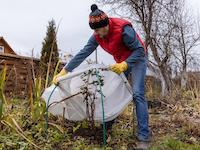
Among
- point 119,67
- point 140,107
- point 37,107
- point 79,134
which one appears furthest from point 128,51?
point 37,107

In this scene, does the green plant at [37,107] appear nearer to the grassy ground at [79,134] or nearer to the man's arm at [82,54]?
the grassy ground at [79,134]

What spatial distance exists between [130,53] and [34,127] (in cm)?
134

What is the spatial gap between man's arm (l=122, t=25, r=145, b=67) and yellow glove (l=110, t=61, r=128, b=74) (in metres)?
0.07

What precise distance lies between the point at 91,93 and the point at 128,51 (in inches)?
23.3

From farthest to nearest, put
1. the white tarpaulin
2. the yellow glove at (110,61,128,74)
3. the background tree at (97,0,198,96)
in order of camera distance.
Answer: the background tree at (97,0,198,96), the white tarpaulin, the yellow glove at (110,61,128,74)

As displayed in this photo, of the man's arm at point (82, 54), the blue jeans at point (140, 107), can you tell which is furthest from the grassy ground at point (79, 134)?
the man's arm at point (82, 54)

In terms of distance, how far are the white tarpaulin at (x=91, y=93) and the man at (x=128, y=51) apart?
0.49 feet

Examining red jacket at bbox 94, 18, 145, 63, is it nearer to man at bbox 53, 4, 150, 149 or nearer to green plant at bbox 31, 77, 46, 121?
man at bbox 53, 4, 150, 149

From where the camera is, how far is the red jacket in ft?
13.8

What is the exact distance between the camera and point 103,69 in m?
4.20

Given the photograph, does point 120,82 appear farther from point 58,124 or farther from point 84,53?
point 58,124

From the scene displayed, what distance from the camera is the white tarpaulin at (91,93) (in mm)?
4250

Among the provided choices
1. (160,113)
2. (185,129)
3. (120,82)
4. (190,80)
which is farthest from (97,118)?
(190,80)

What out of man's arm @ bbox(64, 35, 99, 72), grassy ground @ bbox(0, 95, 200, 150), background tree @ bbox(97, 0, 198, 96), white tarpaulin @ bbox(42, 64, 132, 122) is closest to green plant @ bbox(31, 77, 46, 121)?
grassy ground @ bbox(0, 95, 200, 150)
